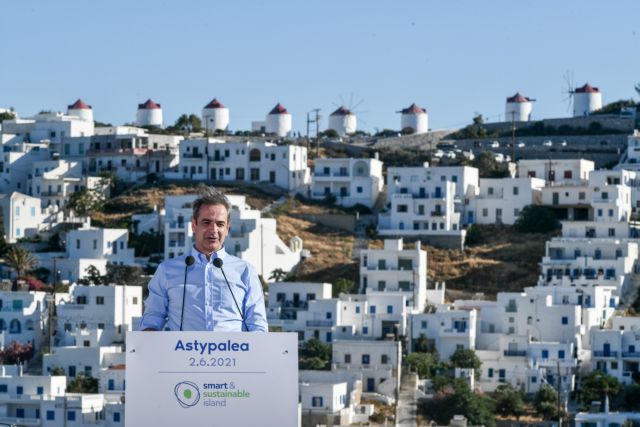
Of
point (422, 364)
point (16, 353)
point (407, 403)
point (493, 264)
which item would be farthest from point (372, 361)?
point (493, 264)

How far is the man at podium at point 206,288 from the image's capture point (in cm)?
Result: 888

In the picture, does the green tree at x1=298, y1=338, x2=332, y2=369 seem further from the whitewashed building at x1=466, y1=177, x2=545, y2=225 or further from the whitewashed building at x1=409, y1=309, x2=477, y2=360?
the whitewashed building at x1=466, y1=177, x2=545, y2=225

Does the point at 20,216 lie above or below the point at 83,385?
above

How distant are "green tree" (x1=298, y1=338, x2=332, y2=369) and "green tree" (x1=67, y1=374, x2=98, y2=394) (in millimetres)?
5353

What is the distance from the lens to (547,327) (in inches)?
2058

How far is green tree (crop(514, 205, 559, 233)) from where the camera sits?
206ft

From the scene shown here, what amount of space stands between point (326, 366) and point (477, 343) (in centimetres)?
417

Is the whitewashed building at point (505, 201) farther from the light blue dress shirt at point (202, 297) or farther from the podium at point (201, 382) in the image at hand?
the podium at point (201, 382)

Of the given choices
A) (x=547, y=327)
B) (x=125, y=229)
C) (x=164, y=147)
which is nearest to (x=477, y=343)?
(x=547, y=327)

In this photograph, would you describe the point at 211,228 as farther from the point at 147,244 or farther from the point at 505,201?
the point at 505,201

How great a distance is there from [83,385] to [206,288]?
40.7 meters

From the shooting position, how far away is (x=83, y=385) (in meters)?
49.1

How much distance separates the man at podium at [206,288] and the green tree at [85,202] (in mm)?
57488

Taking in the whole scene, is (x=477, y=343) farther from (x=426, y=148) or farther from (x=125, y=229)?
(x=426, y=148)
